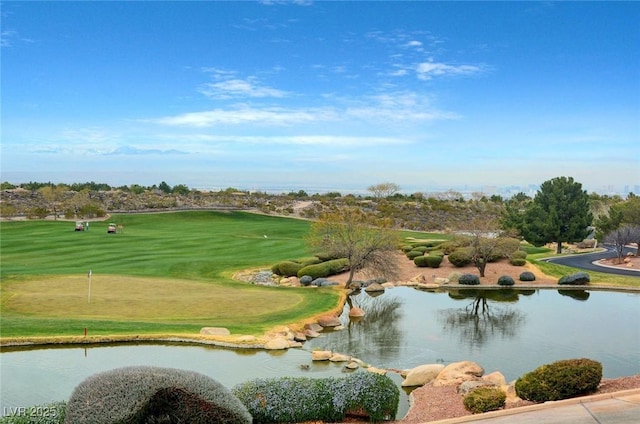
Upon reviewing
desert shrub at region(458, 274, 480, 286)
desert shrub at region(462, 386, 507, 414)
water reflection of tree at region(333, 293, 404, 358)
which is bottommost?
water reflection of tree at region(333, 293, 404, 358)

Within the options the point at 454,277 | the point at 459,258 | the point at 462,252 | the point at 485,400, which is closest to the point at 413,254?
the point at 459,258

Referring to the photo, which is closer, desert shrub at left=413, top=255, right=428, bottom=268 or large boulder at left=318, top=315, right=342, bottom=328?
large boulder at left=318, top=315, right=342, bottom=328

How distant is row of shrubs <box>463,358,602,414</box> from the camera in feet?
46.6

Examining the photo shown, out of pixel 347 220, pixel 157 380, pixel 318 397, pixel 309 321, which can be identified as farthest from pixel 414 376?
pixel 347 220

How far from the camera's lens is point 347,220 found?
40281 mm

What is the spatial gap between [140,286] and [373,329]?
15.5 m

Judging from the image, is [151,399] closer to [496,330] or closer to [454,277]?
[496,330]

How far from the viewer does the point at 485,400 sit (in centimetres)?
1432

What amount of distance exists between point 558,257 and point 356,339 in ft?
120

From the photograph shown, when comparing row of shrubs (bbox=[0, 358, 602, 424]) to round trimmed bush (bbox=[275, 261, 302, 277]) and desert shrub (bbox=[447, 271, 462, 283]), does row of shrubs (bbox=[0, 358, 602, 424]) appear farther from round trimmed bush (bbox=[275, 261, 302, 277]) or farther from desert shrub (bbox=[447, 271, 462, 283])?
round trimmed bush (bbox=[275, 261, 302, 277])

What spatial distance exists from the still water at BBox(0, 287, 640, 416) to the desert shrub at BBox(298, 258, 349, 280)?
7182 mm

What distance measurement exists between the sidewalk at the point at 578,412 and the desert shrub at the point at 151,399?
537 centimetres

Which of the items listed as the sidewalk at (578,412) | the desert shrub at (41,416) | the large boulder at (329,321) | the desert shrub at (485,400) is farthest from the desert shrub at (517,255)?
the desert shrub at (41,416)

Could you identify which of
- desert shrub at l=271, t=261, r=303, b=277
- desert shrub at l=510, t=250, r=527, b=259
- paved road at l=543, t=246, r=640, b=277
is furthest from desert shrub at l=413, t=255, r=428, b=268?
paved road at l=543, t=246, r=640, b=277
